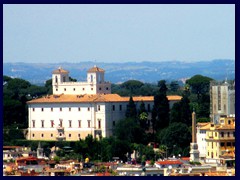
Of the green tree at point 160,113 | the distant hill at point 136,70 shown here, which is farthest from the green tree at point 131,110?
the distant hill at point 136,70

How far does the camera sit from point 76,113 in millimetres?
39906

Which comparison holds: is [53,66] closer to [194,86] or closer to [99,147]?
[194,86]

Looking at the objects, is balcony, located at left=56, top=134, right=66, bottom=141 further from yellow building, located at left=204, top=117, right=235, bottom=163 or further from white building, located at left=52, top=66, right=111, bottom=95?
yellow building, located at left=204, top=117, right=235, bottom=163

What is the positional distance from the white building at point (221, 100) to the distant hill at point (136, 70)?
16.4m

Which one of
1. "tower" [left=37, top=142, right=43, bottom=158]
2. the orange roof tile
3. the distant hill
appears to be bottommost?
"tower" [left=37, top=142, right=43, bottom=158]

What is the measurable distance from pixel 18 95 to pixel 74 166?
681 inches

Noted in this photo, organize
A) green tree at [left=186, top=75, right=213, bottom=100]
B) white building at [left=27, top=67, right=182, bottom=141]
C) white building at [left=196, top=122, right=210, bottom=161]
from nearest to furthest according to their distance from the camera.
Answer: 1. white building at [left=196, top=122, right=210, bottom=161]
2. white building at [left=27, top=67, right=182, bottom=141]
3. green tree at [left=186, top=75, right=213, bottom=100]

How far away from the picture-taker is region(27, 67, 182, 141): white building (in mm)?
39062

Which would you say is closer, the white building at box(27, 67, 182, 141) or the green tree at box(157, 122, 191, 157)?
the green tree at box(157, 122, 191, 157)

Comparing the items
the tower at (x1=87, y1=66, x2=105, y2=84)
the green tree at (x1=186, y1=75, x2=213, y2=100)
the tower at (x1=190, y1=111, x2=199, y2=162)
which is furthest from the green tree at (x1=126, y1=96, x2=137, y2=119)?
the green tree at (x1=186, y1=75, x2=213, y2=100)

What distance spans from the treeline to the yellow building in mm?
662

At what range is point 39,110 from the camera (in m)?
40.3

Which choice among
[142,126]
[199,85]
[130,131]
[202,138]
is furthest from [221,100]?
[199,85]
